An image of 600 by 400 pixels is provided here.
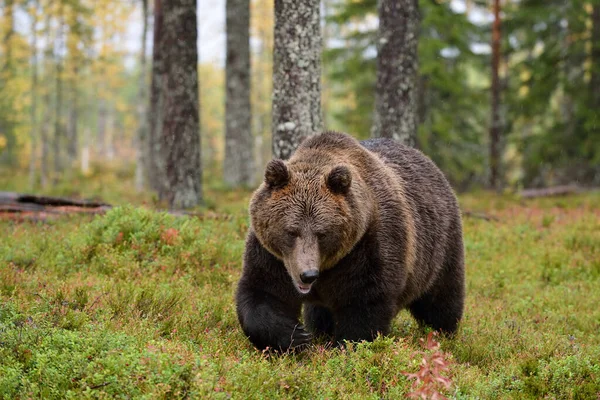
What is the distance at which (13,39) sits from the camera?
31203 mm

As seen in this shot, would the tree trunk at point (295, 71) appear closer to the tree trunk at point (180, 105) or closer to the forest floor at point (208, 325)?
the forest floor at point (208, 325)

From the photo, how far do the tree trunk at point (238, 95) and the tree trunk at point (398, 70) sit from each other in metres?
7.19

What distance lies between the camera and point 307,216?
5047 millimetres

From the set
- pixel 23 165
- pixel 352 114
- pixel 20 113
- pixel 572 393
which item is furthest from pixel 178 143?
pixel 23 165

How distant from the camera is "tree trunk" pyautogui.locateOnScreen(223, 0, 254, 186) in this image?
19.0m

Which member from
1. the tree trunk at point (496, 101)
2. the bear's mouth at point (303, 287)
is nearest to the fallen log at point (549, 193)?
the tree trunk at point (496, 101)

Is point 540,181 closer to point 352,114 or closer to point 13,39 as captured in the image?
point 352,114

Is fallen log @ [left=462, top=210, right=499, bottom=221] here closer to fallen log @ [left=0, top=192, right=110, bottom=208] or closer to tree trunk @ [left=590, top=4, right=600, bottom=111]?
fallen log @ [left=0, top=192, right=110, bottom=208]

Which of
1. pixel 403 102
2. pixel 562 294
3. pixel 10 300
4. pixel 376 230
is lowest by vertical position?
pixel 562 294

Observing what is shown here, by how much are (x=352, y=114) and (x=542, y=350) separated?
1929 cm

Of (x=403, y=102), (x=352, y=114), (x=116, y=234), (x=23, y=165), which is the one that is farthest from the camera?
(x=23, y=165)

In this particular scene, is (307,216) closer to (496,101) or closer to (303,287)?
(303,287)

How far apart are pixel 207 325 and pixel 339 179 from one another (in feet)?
6.95

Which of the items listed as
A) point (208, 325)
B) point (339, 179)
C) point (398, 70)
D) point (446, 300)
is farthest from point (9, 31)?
point (339, 179)
